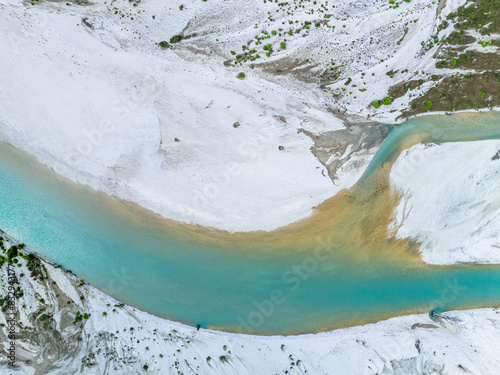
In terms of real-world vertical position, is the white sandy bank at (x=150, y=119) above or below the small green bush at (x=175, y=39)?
below

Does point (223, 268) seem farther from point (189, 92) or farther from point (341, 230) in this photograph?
point (189, 92)

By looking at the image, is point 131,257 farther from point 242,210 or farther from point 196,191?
point 242,210

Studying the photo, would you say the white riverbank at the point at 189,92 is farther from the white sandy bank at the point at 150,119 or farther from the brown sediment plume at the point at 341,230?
the brown sediment plume at the point at 341,230

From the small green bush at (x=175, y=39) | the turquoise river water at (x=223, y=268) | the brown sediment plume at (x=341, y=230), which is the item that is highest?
the small green bush at (x=175, y=39)

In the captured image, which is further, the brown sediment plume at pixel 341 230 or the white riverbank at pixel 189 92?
the brown sediment plume at pixel 341 230

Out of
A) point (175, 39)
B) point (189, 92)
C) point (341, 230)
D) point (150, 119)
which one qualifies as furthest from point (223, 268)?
point (175, 39)

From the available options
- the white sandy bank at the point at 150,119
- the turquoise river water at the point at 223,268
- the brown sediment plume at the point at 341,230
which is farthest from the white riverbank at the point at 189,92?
the turquoise river water at the point at 223,268

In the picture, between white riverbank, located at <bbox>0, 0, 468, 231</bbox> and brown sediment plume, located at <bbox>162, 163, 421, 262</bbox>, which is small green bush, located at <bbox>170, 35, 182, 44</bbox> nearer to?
white riverbank, located at <bbox>0, 0, 468, 231</bbox>

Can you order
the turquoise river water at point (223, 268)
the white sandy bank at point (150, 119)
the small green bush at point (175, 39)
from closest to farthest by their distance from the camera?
the white sandy bank at point (150, 119) → the small green bush at point (175, 39) → the turquoise river water at point (223, 268)

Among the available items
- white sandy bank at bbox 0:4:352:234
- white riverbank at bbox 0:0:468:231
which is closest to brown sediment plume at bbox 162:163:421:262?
white riverbank at bbox 0:0:468:231
